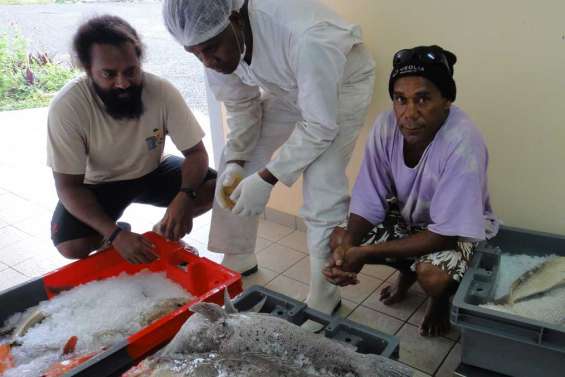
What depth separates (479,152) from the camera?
1176 mm

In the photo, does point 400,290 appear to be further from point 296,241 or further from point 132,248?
point 132,248

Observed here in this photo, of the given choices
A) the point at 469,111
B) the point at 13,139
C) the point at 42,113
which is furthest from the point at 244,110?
the point at 42,113

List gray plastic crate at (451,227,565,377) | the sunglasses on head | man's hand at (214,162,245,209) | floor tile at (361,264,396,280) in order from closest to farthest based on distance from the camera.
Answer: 1. gray plastic crate at (451,227,565,377)
2. the sunglasses on head
3. man's hand at (214,162,245,209)
4. floor tile at (361,264,396,280)

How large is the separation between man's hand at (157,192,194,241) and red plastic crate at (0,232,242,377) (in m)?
0.03

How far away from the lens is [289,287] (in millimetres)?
1730

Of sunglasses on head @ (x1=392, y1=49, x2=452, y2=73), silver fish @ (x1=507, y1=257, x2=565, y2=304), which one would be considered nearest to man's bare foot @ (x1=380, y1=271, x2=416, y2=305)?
silver fish @ (x1=507, y1=257, x2=565, y2=304)

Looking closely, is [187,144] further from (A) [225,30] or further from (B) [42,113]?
(B) [42,113]

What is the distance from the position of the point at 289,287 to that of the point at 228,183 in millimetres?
503

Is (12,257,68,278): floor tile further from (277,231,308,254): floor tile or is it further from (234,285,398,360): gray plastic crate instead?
(234,285,398,360): gray plastic crate

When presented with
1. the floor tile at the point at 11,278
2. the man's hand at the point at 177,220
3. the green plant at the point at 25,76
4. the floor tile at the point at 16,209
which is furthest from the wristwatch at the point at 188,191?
the green plant at the point at 25,76

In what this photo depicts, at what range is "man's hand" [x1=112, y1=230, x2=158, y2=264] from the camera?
1.47m

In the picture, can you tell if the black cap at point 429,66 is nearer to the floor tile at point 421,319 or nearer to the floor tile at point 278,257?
the floor tile at point 421,319

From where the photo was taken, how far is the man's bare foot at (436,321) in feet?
4.54

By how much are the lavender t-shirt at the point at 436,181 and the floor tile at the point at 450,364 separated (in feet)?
1.21
